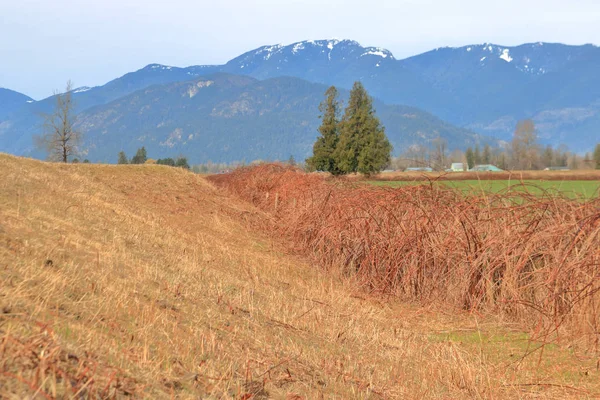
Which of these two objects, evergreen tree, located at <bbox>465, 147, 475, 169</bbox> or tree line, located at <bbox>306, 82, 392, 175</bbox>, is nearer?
tree line, located at <bbox>306, 82, 392, 175</bbox>

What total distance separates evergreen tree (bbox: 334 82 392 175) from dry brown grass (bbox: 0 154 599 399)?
157 feet

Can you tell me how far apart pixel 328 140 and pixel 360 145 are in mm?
4934

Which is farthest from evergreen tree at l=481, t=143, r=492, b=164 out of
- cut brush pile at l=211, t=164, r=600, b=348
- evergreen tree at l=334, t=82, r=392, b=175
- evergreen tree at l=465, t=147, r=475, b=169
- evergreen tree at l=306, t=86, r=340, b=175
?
cut brush pile at l=211, t=164, r=600, b=348

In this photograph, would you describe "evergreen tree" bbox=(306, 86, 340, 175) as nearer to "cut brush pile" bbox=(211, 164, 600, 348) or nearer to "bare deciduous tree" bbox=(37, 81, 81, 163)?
"bare deciduous tree" bbox=(37, 81, 81, 163)

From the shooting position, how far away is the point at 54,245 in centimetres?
752

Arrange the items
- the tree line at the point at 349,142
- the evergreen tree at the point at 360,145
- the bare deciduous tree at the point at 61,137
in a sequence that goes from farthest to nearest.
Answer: the tree line at the point at 349,142 < the evergreen tree at the point at 360,145 < the bare deciduous tree at the point at 61,137

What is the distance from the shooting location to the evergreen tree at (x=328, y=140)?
63.7 meters

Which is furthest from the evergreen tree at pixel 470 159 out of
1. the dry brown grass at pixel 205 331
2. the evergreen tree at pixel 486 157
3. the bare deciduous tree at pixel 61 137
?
the dry brown grass at pixel 205 331

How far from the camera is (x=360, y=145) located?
60781mm

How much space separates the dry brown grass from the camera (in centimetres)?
379

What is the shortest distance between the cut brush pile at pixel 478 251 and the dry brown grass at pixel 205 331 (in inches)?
19.5

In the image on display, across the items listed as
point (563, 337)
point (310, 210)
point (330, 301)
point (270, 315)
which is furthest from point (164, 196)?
point (563, 337)

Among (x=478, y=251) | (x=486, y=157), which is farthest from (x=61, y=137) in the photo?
(x=486, y=157)

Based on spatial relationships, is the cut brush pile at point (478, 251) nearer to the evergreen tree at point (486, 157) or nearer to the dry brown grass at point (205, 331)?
the dry brown grass at point (205, 331)
